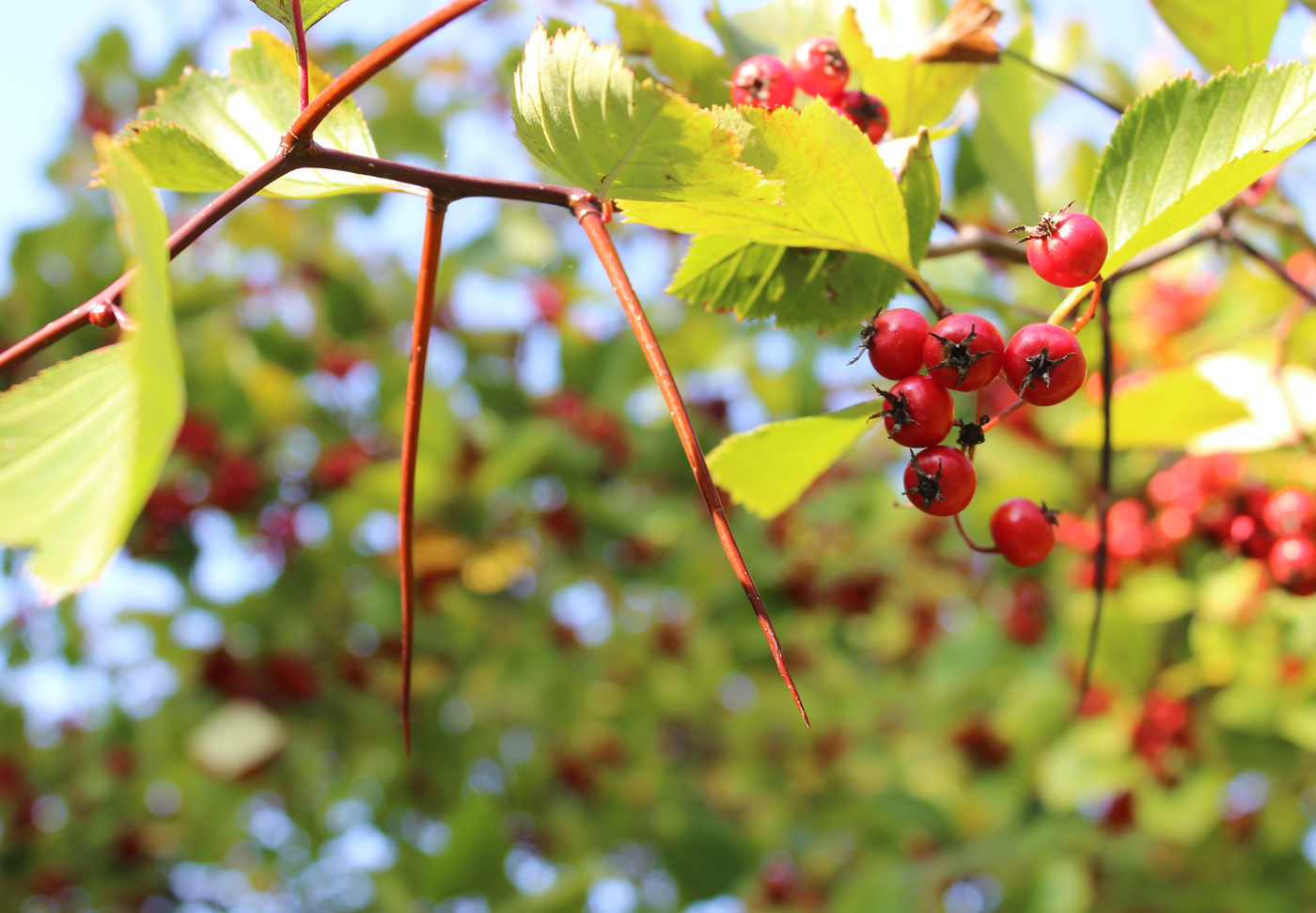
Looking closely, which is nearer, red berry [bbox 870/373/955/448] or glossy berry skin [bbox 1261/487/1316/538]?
red berry [bbox 870/373/955/448]

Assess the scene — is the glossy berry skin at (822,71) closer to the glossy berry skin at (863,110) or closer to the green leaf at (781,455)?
the glossy berry skin at (863,110)

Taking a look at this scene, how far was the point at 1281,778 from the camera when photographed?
1.79m

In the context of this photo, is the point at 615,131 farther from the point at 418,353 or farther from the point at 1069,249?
the point at 1069,249

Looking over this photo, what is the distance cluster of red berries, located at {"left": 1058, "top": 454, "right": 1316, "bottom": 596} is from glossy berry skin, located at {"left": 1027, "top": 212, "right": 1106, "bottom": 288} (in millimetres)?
651

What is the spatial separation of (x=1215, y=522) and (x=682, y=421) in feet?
3.35

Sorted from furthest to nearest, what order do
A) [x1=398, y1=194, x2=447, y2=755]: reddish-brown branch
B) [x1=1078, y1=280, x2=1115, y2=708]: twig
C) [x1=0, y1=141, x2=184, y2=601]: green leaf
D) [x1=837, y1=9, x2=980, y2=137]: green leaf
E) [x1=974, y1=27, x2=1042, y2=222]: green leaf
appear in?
1. [x1=974, y1=27, x2=1042, y2=222]: green leaf
2. [x1=837, y1=9, x2=980, y2=137]: green leaf
3. [x1=1078, y1=280, x2=1115, y2=708]: twig
4. [x1=398, y1=194, x2=447, y2=755]: reddish-brown branch
5. [x1=0, y1=141, x2=184, y2=601]: green leaf

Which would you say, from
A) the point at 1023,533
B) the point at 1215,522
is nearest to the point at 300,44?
the point at 1023,533

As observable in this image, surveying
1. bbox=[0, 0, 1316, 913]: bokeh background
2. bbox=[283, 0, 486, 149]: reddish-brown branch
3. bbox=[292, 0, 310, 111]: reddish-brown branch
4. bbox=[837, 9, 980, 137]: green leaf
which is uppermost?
bbox=[292, 0, 310, 111]: reddish-brown branch

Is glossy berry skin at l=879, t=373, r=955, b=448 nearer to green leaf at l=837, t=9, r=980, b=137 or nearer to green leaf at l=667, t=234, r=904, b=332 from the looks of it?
green leaf at l=667, t=234, r=904, b=332

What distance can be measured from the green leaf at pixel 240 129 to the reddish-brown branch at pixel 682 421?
0.14 m

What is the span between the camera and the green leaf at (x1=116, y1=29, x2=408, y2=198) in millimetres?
491

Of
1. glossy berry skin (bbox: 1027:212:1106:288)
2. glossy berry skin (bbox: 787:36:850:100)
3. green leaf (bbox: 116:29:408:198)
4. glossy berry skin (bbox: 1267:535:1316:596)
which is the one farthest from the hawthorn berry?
glossy berry skin (bbox: 1267:535:1316:596)

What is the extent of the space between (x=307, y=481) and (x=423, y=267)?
68.4 inches

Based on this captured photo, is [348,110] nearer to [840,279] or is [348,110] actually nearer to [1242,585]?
[840,279]
